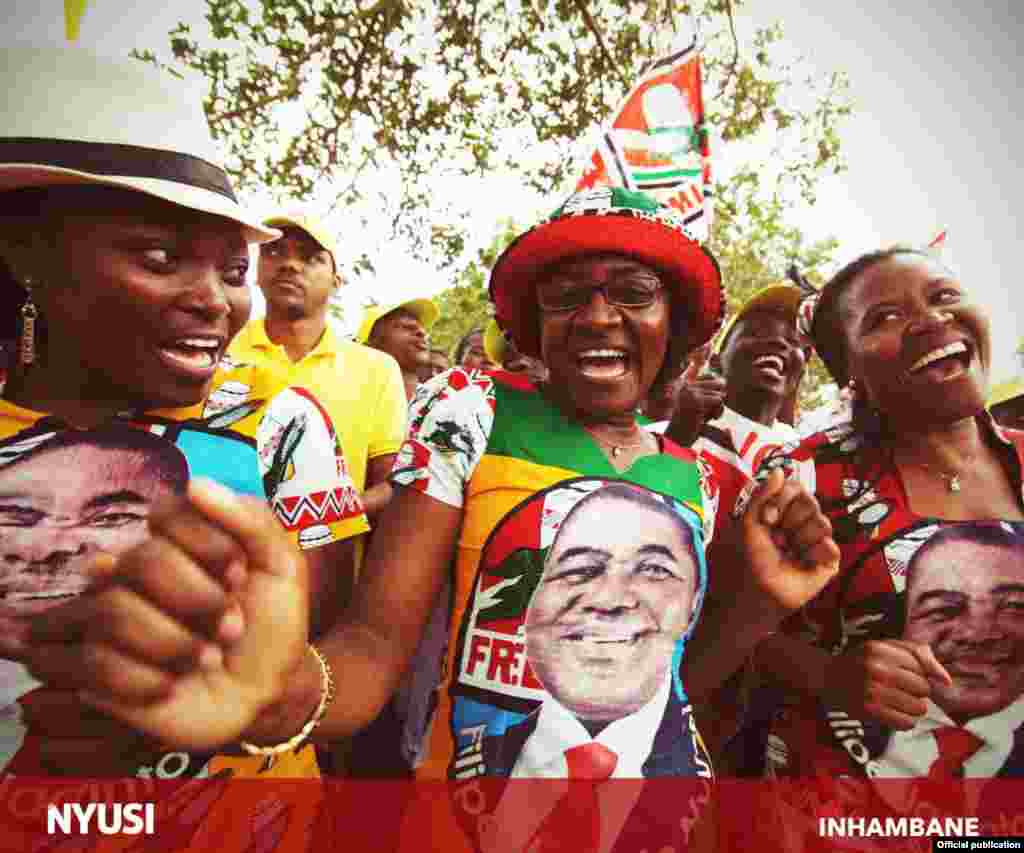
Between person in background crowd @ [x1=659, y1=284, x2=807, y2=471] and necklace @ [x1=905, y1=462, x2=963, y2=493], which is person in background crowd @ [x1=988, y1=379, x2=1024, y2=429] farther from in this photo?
necklace @ [x1=905, y1=462, x2=963, y2=493]

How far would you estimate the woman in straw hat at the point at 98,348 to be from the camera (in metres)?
1.27

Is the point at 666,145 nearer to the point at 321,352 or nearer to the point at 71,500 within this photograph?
the point at 321,352

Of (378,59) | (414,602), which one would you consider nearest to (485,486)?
(414,602)

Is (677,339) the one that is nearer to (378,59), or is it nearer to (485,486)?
(485,486)

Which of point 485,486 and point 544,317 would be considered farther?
point 544,317

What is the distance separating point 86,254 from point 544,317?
0.92m

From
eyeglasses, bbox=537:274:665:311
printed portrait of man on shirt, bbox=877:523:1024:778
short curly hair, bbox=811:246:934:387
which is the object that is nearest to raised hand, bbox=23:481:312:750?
eyeglasses, bbox=537:274:665:311


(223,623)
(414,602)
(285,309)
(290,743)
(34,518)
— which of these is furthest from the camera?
(285,309)

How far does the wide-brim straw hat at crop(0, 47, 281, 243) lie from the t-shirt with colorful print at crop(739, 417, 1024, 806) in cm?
154

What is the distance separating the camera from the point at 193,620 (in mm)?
783

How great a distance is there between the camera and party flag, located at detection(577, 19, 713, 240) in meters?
2.88

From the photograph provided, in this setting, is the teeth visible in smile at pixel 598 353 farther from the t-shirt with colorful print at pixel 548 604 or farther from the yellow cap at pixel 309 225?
the yellow cap at pixel 309 225

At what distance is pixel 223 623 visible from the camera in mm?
791

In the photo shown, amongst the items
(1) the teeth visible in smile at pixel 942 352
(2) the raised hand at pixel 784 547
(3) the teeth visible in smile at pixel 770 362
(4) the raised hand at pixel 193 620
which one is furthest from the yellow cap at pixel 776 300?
(4) the raised hand at pixel 193 620
